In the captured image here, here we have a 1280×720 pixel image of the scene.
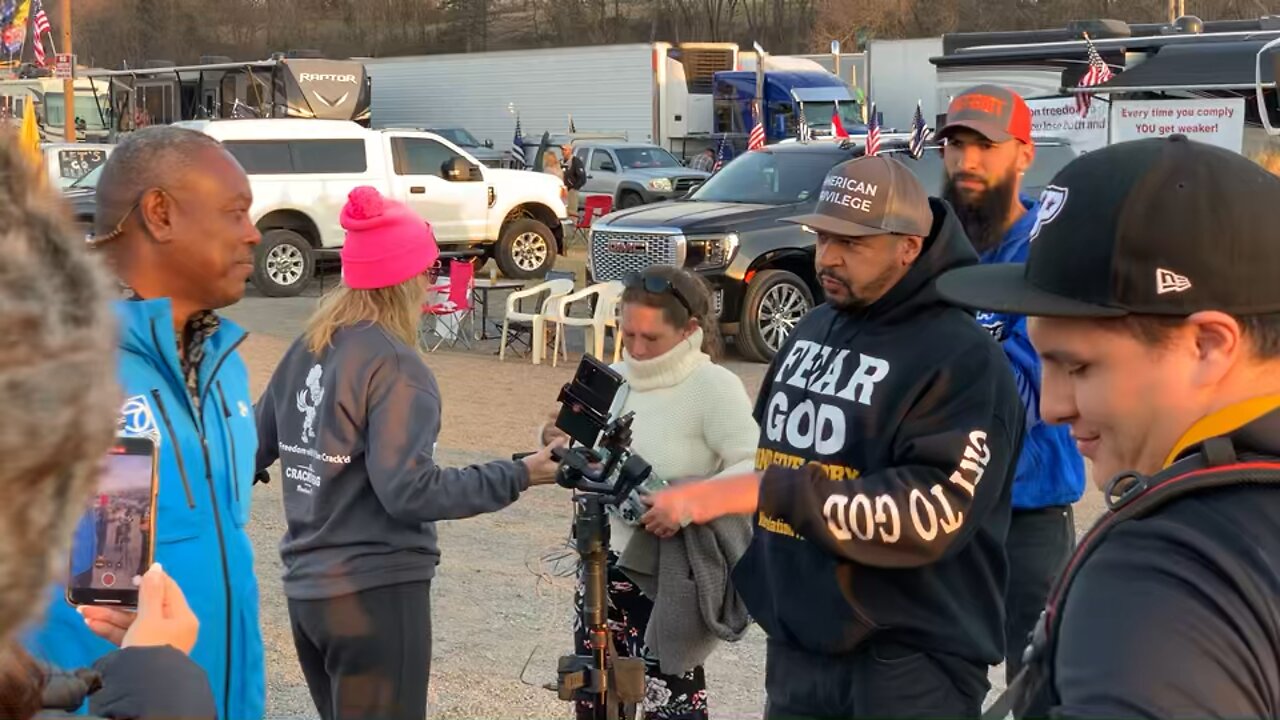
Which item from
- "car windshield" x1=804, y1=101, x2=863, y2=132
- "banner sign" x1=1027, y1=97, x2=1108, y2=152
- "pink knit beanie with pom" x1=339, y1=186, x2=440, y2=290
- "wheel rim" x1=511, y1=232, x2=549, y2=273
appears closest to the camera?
"pink knit beanie with pom" x1=339, y1=186, x2=440, y2=290

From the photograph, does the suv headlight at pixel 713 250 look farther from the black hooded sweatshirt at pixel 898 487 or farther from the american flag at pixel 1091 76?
the black hooded sweatshirt at pixel 898 487

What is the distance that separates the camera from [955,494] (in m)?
3.19

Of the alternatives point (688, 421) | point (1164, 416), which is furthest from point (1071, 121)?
point (1164, 416)

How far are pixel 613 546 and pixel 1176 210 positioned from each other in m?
3.20

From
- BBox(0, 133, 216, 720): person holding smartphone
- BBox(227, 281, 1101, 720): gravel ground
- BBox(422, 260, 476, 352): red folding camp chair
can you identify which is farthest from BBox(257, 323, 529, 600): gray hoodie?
BBox(422, 260, 476, 352): red folding camp chair

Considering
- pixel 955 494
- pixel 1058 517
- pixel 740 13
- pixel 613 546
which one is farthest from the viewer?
pixel 740 13

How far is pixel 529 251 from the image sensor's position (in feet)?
71.3

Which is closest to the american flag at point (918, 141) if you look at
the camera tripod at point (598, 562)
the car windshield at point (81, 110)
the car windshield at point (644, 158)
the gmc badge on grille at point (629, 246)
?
the gmc badge on grille at point (629, 246)

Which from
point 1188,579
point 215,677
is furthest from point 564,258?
point 1188,579

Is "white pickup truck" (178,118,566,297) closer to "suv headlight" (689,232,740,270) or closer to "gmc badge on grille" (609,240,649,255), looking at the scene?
"gmc badge on grille" (609,240,649,255)

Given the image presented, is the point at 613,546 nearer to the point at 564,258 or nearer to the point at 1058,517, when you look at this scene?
the point at 1058,517

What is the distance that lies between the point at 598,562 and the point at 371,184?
1777cm

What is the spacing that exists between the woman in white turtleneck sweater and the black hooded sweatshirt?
3.63 feet

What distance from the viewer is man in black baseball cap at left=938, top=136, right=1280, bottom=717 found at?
141 centimetres
